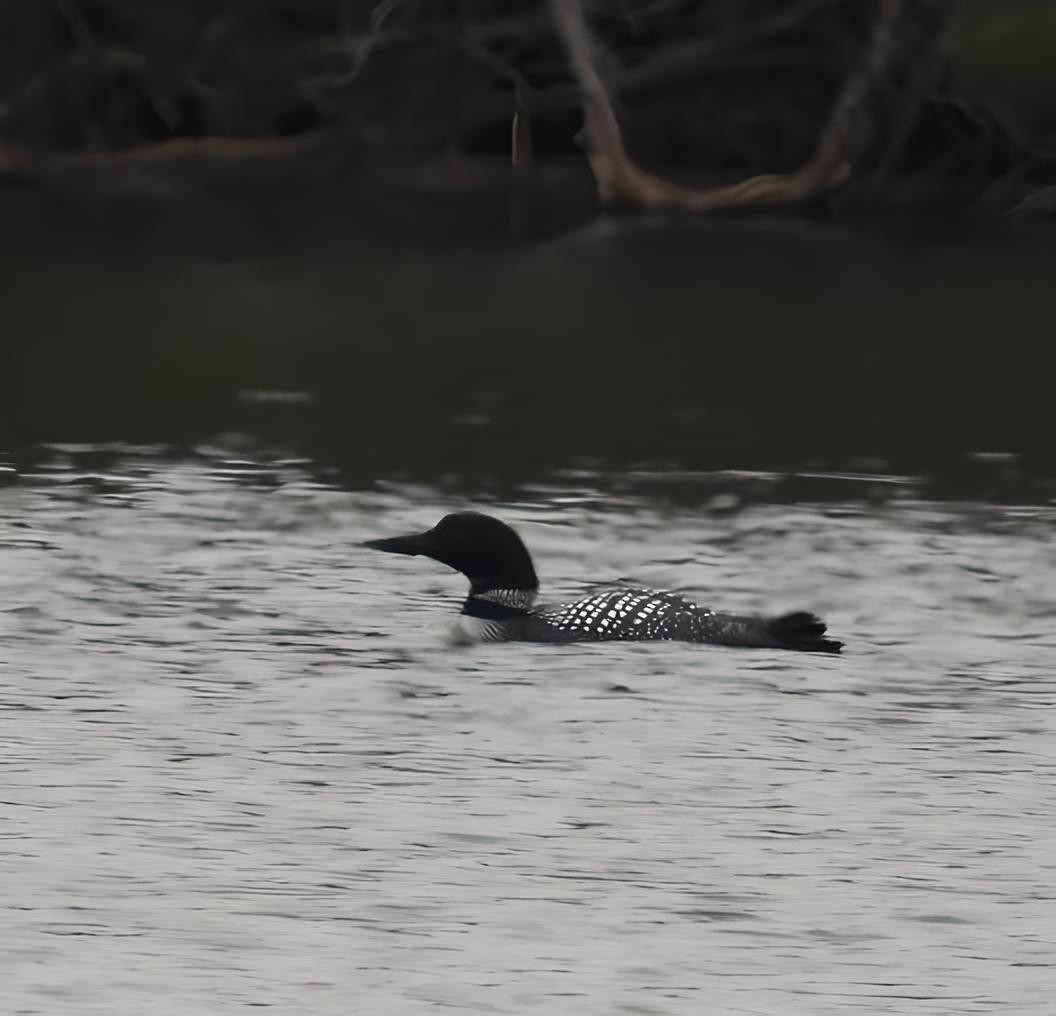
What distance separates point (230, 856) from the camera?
28.9 feet

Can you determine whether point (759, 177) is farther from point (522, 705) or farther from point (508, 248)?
point (522, 705)

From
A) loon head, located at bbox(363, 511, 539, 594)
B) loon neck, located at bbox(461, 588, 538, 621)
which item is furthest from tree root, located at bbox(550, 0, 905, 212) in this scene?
loon neck, located at bbox(461, 588, 538, 621)

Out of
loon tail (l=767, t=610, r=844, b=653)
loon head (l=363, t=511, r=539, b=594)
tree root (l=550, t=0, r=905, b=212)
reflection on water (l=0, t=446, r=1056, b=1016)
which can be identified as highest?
tree root (l=550, t=0, r=905, b=212)

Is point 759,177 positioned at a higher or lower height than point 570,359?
higher

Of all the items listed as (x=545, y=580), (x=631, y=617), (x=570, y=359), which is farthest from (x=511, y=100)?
(x=631, y=617)

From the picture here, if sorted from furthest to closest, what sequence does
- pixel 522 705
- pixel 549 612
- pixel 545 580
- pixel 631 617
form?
pixel 545 580
pixel 549 612
pixel 631 617
pixel 522 705

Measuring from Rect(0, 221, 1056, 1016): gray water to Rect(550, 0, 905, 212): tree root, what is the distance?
448 inches

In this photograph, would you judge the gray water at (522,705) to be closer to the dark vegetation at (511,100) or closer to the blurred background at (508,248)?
the blurred background at (508,248)

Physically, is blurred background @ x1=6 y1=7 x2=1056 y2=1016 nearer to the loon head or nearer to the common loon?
the common loon

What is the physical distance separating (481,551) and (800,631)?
138 centimetres

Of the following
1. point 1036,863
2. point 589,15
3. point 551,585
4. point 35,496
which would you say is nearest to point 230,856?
point 1036,863

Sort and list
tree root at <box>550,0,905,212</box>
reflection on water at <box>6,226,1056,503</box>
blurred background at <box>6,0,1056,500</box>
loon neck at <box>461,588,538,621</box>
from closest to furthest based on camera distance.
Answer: loon neck at <box>461,588,538,621</box> → reflection on water at <box>6,226,1056,503</box> → blurred background at <box>6,0,1056,500</box> → tree root at <box>550,0,905,212</box>

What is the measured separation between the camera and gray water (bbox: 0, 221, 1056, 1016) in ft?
26.2

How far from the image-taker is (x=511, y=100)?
33.6 m
